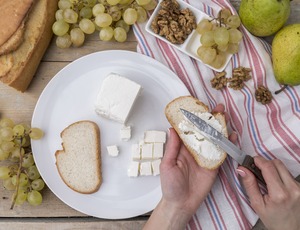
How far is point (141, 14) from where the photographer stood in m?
1.29

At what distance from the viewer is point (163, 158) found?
49.0 inches

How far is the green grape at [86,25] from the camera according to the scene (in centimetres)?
127

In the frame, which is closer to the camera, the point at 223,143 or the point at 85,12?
the point at 223,143

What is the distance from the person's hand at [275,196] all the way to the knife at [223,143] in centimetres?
2

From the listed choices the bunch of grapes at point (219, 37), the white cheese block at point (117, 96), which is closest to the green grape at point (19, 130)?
the white cheese block at point (117, 96)

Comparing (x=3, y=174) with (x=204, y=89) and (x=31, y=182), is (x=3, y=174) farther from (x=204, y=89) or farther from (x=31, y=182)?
(x=204, y=89)

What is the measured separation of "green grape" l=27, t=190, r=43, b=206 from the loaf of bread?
313 mm

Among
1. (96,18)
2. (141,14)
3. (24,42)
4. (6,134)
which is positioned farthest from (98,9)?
(6,134)

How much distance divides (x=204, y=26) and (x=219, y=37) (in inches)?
2.8

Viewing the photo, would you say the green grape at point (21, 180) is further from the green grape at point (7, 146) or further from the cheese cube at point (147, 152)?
the cheese cube at point (147, 152)

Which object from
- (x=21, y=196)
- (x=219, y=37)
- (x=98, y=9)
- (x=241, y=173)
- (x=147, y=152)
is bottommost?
(x=21, y=196)

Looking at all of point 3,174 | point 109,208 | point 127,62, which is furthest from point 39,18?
point 109,208

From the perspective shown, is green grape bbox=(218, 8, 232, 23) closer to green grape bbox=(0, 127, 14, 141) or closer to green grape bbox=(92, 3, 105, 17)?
green grape bbox=(92, 3, 105, 17)

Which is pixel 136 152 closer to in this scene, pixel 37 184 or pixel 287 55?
pixel 37 184
